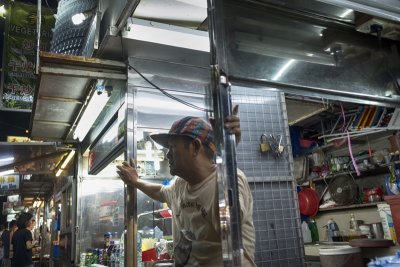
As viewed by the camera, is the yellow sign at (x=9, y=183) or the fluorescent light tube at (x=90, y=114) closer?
the fluorescent light tube at (x=90, y=114)

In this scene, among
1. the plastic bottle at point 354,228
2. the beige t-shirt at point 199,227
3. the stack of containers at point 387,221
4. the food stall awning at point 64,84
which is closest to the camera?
the beige t-shirt at point 199,227

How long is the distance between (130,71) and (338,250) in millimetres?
2689

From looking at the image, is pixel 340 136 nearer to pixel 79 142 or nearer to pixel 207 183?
pixel 207 183

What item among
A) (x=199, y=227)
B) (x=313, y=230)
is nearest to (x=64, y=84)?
(x=199, y=227)

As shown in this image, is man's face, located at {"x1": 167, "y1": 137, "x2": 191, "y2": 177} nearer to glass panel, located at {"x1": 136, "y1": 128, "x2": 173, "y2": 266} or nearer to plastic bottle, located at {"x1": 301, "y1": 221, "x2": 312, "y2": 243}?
glass panel, located at {"x1": 136, "y1": 128, "x2": 173, "y2": 266}

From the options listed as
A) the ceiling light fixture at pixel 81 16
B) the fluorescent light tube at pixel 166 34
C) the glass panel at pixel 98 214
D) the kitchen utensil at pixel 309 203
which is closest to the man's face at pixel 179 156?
the fluorescent light tube at pixel 166 34

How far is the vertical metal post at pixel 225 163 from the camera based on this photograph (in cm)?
145

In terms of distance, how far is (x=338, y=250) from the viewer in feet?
10.4

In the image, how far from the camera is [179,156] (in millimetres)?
2441

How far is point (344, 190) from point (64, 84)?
4.91m

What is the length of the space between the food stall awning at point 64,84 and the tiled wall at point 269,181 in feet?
4.39

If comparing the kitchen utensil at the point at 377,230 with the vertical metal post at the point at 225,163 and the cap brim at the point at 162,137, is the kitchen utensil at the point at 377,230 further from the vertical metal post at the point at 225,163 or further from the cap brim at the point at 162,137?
the vertical metal post at the point at 225,163

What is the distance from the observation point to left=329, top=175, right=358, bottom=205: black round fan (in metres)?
5.79

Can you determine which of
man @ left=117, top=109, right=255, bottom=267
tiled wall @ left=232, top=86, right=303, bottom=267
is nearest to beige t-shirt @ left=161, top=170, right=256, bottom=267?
man @ left=117, top=109, right=255, bottom=267
